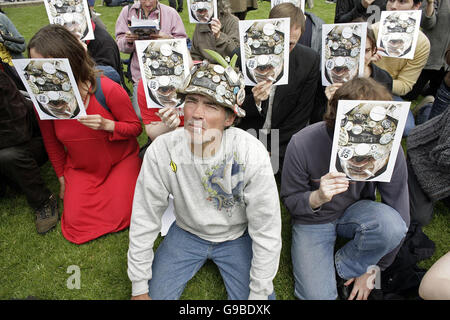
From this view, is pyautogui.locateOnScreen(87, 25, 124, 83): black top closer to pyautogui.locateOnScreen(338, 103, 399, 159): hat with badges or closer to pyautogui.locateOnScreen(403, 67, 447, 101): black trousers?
pyautogui.locateOnScreen(338, 103, 399, 159): hat with badges

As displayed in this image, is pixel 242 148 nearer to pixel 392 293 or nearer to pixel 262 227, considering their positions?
pixel 262 227

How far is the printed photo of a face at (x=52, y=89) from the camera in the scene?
234 cm

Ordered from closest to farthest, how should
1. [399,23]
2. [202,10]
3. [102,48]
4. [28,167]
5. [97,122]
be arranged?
[97,122] → [28,167] → [399,23] → [202,10] → [102,48]

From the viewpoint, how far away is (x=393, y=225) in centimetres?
214

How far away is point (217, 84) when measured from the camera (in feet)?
5.82

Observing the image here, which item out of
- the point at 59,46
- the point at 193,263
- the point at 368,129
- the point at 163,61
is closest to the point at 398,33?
the point at 368,129

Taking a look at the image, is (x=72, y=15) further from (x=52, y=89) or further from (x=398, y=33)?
(x=398, y=33)

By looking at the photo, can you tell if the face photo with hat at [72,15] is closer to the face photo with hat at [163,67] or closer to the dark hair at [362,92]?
the face photo with hat at [163,67]

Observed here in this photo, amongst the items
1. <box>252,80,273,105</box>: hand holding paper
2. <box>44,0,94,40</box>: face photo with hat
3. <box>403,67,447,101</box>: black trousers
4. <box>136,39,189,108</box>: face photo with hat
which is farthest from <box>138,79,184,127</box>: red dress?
<box>403,67,447,101</box>: black trousers

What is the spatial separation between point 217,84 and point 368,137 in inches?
38.0

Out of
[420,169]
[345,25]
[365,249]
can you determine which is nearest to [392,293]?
[365,249]

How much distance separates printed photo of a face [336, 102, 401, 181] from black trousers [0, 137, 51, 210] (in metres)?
2.67

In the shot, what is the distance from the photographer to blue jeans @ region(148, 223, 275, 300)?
2205 millimetres

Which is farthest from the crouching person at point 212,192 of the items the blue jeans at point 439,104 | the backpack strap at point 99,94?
the blue jeans at point 439,104
